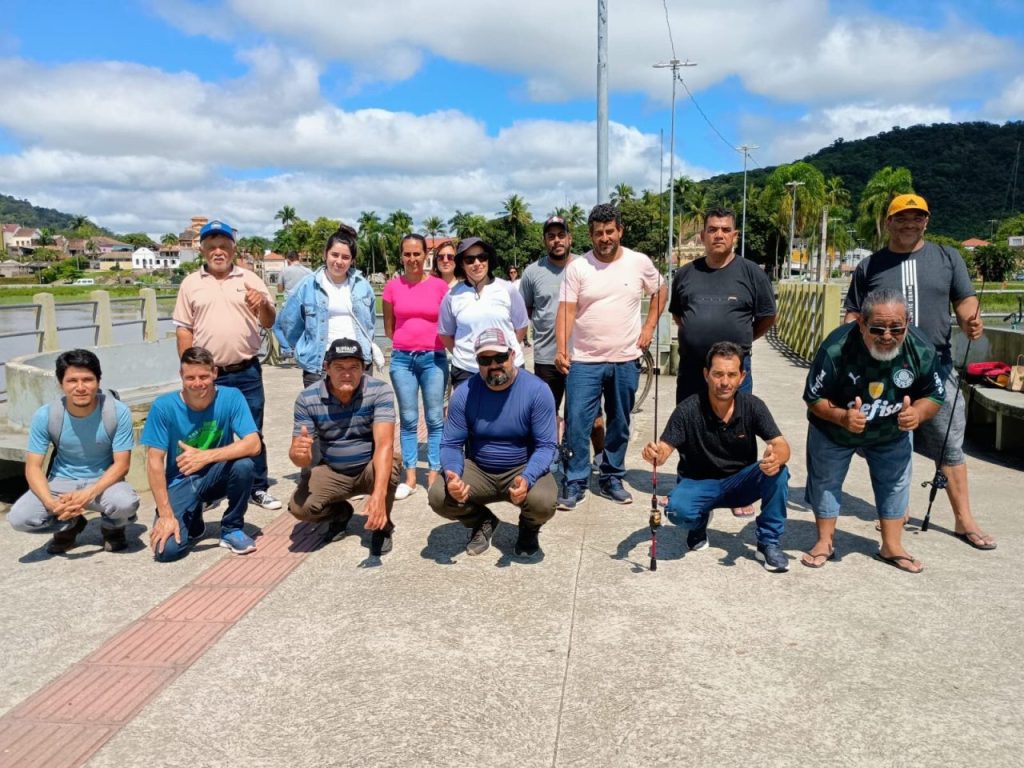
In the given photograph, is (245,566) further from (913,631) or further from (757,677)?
(913,631)

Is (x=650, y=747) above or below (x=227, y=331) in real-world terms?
below

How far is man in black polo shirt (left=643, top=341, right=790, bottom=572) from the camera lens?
4.08 m

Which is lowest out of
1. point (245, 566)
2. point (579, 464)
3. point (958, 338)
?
point (245, 566)

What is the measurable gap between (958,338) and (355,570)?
8044 millimetres

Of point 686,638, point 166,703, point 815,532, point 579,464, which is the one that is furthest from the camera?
point 579,464

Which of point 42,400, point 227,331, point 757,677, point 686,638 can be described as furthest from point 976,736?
point 42,400

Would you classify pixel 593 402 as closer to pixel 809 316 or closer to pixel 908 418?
pixel 908 418

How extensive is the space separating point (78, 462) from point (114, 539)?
0.49m

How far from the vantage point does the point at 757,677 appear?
118 inches

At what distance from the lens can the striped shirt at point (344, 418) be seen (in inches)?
173

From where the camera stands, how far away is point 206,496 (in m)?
4.48

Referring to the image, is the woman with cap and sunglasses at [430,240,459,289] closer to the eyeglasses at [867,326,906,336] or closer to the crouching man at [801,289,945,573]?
the crouching man at [801,289,945,573]

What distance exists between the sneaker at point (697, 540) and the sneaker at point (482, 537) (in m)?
1.13

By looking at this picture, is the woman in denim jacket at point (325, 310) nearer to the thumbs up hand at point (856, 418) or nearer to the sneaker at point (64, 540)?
the sneaker at point (64, 540)
